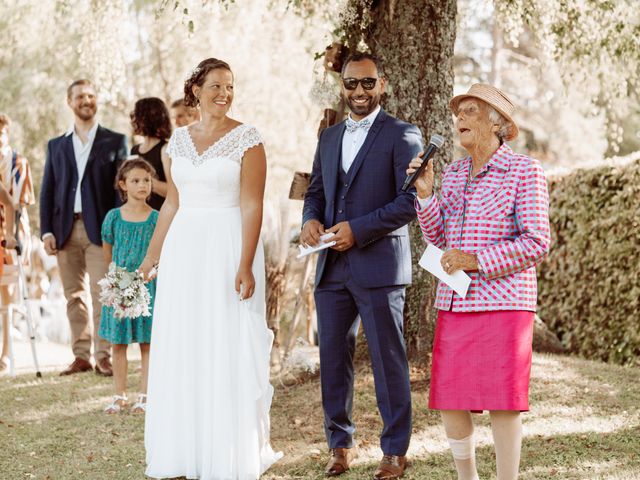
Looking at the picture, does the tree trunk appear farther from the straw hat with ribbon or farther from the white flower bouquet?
the straw hat with ribbon

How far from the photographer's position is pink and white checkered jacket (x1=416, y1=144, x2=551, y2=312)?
12.3ft

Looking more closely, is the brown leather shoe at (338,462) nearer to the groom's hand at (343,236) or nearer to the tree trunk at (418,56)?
the groom's hand at (343,236)

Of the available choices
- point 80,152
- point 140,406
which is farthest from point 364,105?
point 80,152

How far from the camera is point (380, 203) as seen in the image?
4781 millimetres

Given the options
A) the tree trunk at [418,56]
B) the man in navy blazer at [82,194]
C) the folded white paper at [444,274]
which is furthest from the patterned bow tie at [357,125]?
the man in navy blazer at [82,194]

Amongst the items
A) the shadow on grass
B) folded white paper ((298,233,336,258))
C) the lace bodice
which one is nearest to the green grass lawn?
the shadow on grass

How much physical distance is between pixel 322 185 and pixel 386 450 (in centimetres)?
148

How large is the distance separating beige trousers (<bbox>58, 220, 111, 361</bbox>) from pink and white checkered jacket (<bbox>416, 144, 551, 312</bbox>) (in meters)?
4.61

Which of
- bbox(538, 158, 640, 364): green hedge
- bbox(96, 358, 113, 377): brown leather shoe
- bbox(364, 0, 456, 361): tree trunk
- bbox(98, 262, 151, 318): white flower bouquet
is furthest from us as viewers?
bbox(538, 158, 640, 364): green hedge

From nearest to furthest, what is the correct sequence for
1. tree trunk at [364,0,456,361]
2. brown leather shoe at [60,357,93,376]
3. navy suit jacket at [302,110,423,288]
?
navy suit jacket at [302,110,423,288]
tree trunk at [364,0,456,361]
brown leather shoe at [60,357,93,376]

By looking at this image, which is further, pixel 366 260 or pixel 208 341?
pixel 208 341

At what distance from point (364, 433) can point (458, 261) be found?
2.24 meters

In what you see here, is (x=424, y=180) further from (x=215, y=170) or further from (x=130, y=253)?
(x=130, y=253)

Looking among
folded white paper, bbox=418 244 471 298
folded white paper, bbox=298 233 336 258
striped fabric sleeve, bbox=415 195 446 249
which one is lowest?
folded white paper, bbox=418 244 471 298
